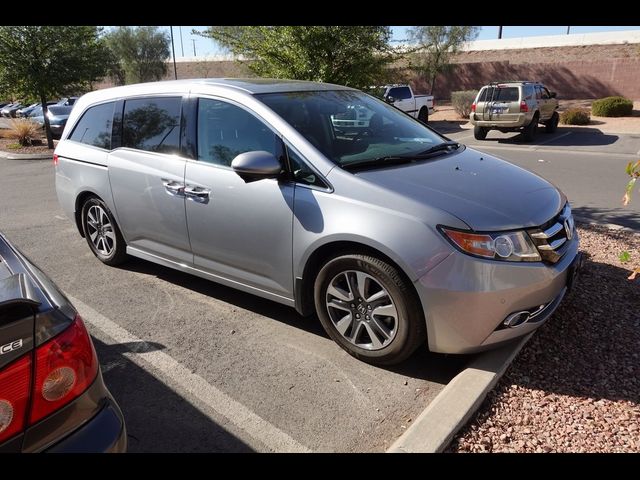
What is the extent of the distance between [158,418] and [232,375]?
537 millimetres

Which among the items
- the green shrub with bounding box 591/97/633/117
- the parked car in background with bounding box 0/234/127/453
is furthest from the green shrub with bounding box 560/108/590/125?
the parked car in background with bounding box 0/234/127/453

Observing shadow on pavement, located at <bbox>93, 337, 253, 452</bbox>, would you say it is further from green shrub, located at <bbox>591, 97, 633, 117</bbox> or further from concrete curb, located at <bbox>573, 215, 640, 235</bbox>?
green shrub, located at <bbox>591, 97, 633, 117</bbox>

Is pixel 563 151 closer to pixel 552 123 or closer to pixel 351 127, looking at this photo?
pixel 552 123

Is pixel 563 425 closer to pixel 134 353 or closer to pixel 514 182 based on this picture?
pixel 514 182

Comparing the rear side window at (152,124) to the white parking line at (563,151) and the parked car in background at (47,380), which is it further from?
the white parking line at (563,151)

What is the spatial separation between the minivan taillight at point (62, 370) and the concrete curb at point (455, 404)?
1.45 meters

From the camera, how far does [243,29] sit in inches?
260

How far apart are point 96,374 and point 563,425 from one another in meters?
2.23

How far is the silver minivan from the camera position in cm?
280

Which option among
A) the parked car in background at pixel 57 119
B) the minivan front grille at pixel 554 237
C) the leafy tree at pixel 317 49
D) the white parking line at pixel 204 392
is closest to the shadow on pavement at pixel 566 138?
the leafy tree at pixel 317 49

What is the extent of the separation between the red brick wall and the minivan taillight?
36.4m

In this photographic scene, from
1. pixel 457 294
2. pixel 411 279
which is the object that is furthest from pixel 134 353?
pixel 457 294

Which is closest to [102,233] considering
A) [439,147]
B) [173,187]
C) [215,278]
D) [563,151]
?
[173,187]

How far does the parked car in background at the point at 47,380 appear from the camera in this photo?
1.54m
